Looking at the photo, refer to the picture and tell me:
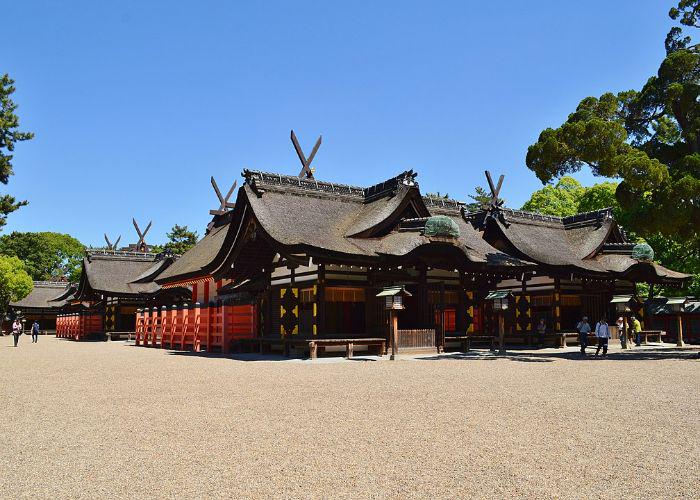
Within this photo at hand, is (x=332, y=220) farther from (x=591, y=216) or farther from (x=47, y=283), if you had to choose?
(x=47, y=283)

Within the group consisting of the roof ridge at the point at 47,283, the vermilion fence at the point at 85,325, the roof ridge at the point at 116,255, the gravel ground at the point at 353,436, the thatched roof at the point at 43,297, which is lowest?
the gravel ground at the point at 353,436

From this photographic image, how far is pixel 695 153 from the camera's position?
20.5 m

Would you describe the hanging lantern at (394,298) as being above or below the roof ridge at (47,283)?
below

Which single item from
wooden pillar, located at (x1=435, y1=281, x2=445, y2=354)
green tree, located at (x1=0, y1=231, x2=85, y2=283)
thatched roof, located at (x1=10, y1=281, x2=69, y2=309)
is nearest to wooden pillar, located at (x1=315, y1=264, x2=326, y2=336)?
wooden pillar, located at (x1=435, y1=281, x2=445, y2=354)

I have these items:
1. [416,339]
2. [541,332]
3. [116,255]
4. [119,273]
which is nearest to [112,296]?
[119,273]

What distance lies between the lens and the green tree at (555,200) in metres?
55.1

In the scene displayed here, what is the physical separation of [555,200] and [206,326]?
39761 millimetres

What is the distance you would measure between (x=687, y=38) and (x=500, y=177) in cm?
1987

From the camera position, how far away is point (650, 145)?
73.6 feet

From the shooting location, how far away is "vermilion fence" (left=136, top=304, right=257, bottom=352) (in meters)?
25.4

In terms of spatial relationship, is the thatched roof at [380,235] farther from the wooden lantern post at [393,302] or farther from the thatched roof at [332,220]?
the wooden lantern post at [393,302]

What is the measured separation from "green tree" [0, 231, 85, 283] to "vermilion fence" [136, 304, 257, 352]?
185 ft

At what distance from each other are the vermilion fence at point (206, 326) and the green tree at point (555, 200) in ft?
122

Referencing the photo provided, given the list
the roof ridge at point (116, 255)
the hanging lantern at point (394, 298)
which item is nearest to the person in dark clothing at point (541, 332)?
the hanging lantern at point (394, 298)
